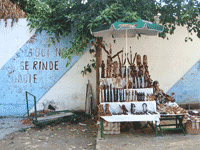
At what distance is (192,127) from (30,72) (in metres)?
5.21

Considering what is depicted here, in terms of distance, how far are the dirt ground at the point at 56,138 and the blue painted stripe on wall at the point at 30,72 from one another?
1.64 metres

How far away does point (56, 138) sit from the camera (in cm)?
529

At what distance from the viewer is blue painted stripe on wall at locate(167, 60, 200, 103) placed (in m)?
7.51

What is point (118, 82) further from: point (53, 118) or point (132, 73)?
point (53, 118)

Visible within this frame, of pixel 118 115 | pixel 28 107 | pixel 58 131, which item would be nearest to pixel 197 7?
pixel 118 115

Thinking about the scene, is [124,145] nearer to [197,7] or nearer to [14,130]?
[14,130]

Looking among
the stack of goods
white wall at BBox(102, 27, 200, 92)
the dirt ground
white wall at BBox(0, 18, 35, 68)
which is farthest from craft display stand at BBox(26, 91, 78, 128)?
white wall at BBox(102, 27, 200, 92)

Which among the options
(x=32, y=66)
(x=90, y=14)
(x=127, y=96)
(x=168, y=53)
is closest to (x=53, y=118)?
(x=32, y=66)

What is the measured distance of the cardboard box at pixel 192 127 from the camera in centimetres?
499

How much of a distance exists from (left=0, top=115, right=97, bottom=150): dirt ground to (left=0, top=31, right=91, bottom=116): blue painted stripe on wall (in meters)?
1.64

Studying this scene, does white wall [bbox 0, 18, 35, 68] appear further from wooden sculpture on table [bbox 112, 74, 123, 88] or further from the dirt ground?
wooden sculpture on table [bbox 112, 74, 123, 88]

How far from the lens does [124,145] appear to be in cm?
450

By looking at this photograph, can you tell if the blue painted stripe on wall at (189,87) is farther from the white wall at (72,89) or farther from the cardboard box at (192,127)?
the white wall at (72,89)

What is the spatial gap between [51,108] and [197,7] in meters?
5.57
